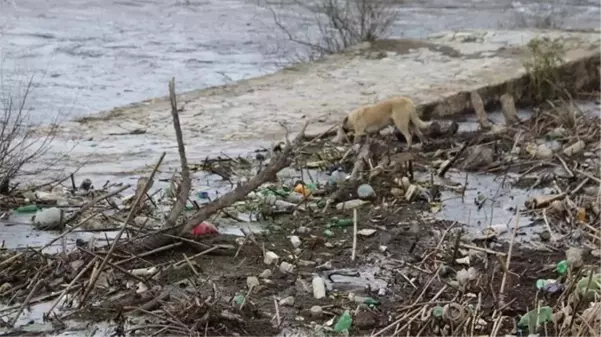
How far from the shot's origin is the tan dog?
24.7ft

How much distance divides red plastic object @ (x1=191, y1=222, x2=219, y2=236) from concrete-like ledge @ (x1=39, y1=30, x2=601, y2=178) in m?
2.18

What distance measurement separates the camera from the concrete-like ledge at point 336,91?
835 cm

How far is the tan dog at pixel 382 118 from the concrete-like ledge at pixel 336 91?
2.73 feet

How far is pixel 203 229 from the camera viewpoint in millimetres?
5293

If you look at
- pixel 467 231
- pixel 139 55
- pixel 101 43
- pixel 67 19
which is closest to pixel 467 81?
pixel 467 231

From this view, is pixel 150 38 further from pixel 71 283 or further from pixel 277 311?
pixel 277 311

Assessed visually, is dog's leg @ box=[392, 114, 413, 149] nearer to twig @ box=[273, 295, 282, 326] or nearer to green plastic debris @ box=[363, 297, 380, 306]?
green plastic debris @ box=[363, 297, 380, 306]

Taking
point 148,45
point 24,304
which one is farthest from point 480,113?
point 148,45

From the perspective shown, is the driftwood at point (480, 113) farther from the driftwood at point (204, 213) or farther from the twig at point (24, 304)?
the twig at point (24, 304)

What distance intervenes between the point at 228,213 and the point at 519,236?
165cm

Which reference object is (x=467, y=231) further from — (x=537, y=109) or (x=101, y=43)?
(x=101, y=43)

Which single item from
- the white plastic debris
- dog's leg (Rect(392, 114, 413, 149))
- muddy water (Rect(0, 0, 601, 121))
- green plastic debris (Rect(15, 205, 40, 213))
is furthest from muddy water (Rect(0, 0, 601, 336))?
the white plastic debris

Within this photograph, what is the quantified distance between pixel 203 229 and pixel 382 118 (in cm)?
267

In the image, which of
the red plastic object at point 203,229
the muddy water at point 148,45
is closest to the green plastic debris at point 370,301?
the red plastic object at point 203,229
